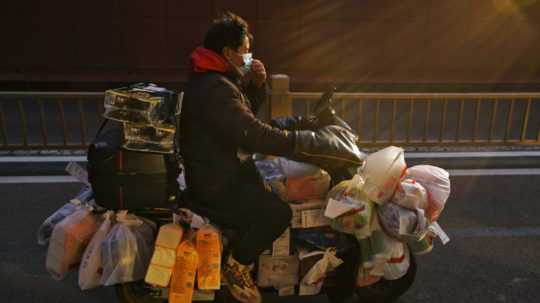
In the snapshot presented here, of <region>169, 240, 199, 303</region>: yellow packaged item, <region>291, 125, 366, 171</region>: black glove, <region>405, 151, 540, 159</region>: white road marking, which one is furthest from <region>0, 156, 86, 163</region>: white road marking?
<region>291, 125, 366, 171</region>: black glove

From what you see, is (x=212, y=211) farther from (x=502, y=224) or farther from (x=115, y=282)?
(x=502, y=224)

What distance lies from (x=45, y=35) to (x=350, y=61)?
821 centimetres

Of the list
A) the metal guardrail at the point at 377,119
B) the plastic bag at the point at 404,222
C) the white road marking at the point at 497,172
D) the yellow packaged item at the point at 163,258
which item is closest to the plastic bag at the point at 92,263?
the yellow packaged item at the point at 163,258

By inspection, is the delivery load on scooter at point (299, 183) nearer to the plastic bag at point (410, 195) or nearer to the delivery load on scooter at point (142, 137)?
the plastic bag at point (410, 195)

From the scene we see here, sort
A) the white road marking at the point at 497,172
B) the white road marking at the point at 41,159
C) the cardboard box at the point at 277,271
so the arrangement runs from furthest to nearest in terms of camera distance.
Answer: the white road marking at the point at 41,159
the white road marking at the point at 497,172
the cardboard box at the point at 277,271

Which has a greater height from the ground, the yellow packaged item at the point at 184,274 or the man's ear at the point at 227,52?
the man's ear at the point at 227,52

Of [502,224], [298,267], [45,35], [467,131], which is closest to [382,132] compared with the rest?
[467,131]

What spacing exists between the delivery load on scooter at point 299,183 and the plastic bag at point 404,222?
0.45 metres

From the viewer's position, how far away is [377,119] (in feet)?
23.2

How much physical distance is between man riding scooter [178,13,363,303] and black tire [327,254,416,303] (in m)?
0.68

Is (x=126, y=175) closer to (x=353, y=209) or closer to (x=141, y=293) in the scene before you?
(x=141, y=293)

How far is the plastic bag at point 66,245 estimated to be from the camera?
298cm

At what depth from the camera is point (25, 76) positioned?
13.0 m

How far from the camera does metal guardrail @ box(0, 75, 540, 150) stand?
678cm
